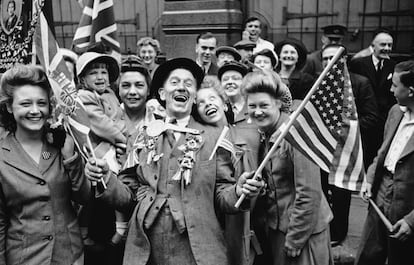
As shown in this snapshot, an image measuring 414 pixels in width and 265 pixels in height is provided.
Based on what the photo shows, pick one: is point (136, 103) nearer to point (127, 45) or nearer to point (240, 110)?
point (240, 110)

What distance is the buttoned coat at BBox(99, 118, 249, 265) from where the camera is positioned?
2982 mm

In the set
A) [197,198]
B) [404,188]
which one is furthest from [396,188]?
[197,198]

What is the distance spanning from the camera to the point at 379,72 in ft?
20.5

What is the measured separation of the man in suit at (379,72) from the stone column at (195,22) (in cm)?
290

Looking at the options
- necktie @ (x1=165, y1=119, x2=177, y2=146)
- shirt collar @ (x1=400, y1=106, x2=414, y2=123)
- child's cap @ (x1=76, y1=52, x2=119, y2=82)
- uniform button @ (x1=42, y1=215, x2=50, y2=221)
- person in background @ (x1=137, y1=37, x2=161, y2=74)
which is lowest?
uniform button @ (x1=42, y1=215, x2=50, y2=221)

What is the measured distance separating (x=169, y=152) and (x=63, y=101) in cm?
75

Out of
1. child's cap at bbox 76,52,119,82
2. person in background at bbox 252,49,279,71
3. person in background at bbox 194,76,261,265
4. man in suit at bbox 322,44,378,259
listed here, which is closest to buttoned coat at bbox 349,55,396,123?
man in suit at bbox 322,44,378,259

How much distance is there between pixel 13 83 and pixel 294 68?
146 inches

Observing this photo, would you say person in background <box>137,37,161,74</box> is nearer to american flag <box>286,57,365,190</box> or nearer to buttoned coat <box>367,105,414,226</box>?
buttoned coat <box>367,105,414,226</box>

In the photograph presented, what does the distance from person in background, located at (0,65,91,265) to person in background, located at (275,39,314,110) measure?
2974 millimetres

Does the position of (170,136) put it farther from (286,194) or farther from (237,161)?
(286,194)

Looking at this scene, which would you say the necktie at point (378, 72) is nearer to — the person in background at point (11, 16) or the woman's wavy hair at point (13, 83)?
the person in background at point (11, 16)

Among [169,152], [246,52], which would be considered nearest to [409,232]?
[169,152]

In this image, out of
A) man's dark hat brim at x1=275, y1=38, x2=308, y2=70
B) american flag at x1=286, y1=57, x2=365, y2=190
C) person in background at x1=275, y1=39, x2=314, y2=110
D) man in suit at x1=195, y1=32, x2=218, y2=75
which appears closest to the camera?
american flag at x1=286, y1=57, x2=365, y2=190
